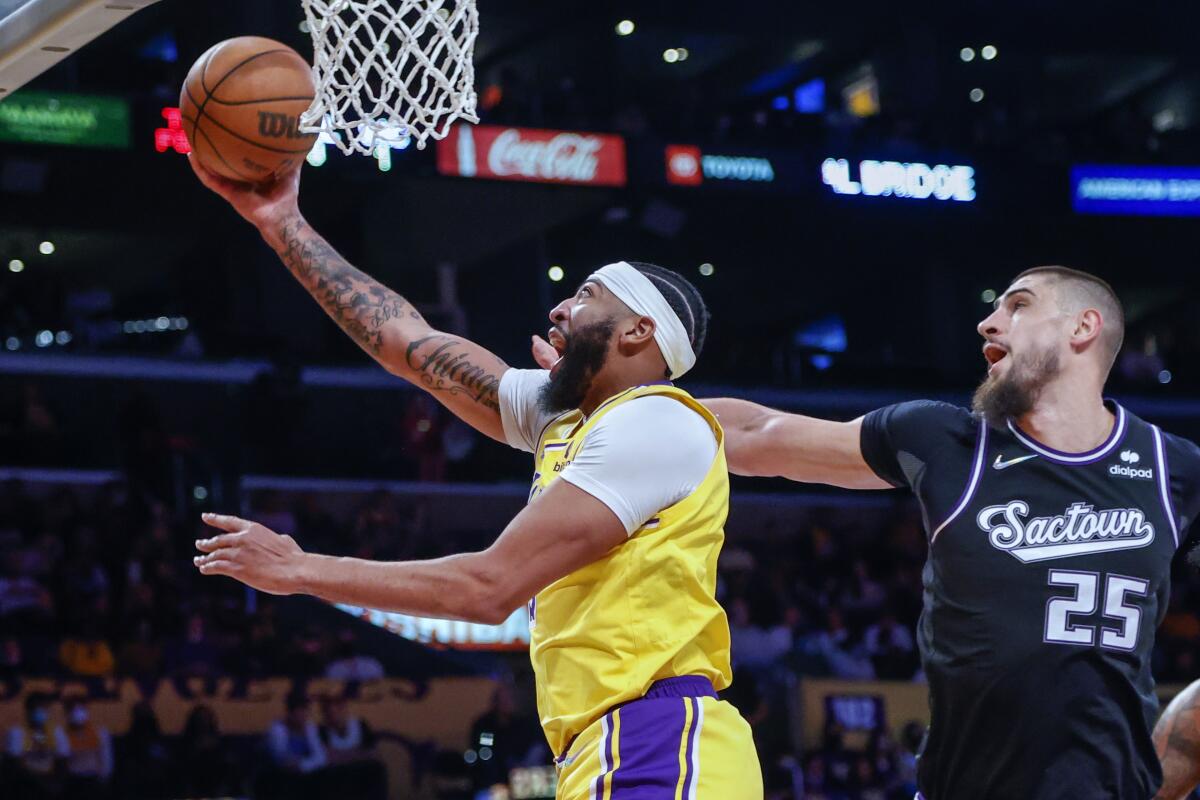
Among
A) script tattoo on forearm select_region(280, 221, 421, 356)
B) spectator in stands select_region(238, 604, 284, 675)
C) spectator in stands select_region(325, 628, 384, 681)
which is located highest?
script tattoo on forearm select_region(280, 221, 421, 356)

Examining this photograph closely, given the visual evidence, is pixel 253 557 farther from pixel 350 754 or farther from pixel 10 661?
pixel 10 661

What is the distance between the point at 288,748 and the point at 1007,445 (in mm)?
8133

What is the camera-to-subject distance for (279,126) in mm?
4180

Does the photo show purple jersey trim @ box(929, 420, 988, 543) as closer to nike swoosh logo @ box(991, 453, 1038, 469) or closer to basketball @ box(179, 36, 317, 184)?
nike swoosh logo @ box(991, 453, 1038, 469)

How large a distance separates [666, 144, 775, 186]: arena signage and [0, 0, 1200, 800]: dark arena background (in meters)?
0.04

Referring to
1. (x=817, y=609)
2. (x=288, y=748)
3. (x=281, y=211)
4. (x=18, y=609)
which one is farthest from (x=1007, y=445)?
(x=817, y=609)

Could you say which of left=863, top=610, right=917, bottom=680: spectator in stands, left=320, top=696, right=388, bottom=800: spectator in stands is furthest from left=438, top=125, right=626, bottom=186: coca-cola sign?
left=320, top=696, right=388, bottom=800: spectator in stands

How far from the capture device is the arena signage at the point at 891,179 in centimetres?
1873

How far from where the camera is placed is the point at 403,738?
38.3 ft

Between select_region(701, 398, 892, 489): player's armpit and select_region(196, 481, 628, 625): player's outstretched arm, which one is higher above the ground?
select_region(701, 398, 892, 489): player's armpit

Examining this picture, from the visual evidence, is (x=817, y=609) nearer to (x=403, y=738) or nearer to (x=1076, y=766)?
(x=403, y=738)

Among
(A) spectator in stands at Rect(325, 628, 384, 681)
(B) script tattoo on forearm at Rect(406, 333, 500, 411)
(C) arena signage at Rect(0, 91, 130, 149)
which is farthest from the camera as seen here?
(C) arena signage at Rect(0, 91, 130, 149)

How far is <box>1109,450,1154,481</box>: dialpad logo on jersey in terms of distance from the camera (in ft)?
11.6

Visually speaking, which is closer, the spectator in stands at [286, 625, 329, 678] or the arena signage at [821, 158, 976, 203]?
the spectator in stands at [286, 625, 329, 678]
